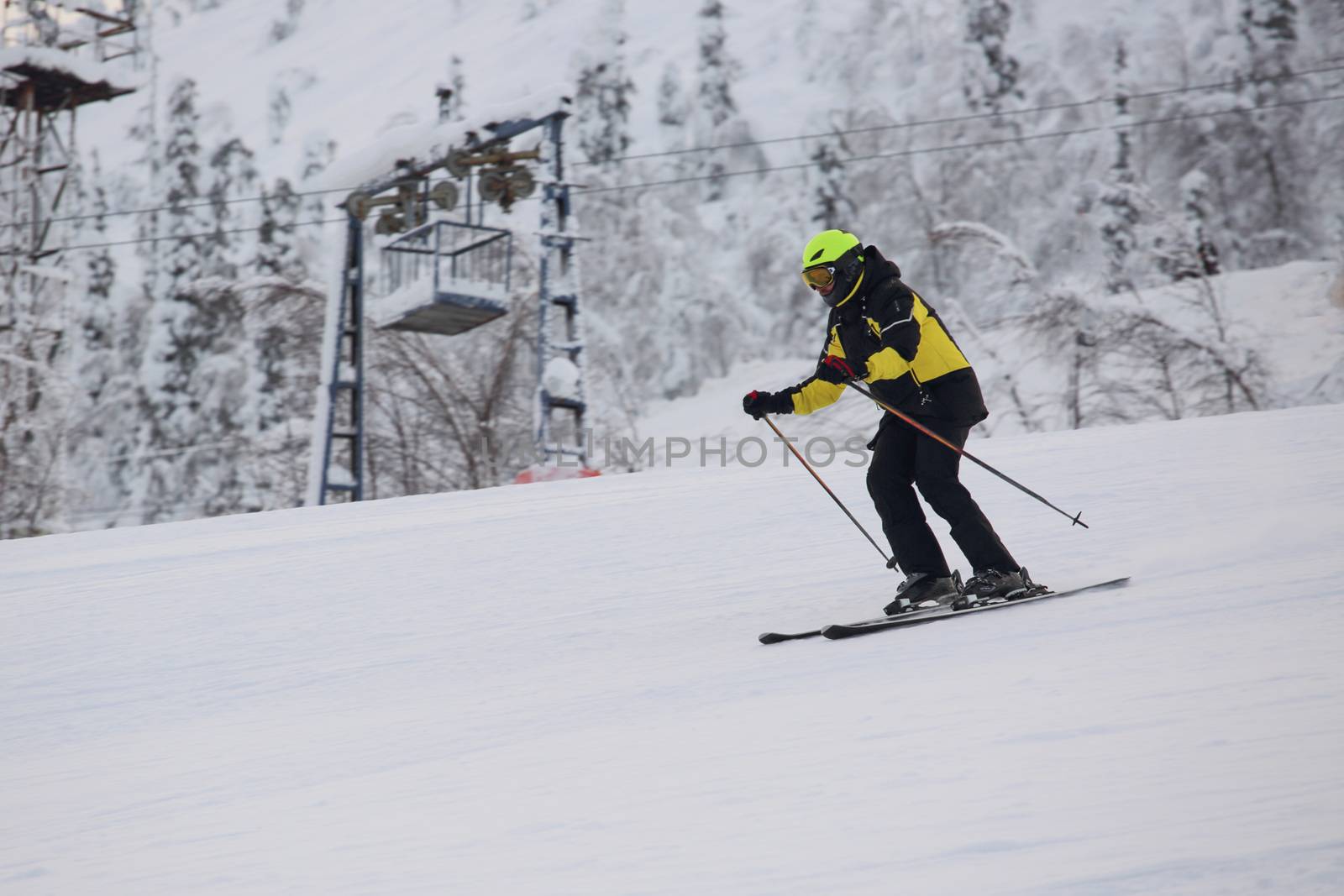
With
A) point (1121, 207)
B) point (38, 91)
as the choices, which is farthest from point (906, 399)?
point (1121, 207)

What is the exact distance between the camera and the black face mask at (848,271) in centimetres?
430

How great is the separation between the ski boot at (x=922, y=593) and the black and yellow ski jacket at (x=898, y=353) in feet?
1.95

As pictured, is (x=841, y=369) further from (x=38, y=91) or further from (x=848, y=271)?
(x=38, y=91)

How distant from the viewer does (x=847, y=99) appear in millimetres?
49562

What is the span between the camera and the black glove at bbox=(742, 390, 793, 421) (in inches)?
182

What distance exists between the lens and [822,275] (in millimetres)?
4344

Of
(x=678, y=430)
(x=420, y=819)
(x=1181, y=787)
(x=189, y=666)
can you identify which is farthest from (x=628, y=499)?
(x=678, y=430)

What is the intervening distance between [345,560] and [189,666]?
179 cm

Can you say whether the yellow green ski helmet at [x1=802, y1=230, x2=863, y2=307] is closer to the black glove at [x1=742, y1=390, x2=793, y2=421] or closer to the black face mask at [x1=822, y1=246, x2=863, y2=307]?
the black face mask at [x1=822, y1=246, x2=863, y2=307]

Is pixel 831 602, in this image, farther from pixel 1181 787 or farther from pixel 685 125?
pixel 685 125

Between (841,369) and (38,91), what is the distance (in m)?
27.1

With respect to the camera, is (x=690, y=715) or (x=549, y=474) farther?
(x=549, y=474)

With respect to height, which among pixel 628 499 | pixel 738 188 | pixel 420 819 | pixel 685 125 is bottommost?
pixel 420 819

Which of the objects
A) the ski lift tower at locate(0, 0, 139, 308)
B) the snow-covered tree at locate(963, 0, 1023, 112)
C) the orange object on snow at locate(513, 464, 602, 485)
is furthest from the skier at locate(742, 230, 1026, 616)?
the snow-covered tree at locate(963, 0, 1023, 112)
